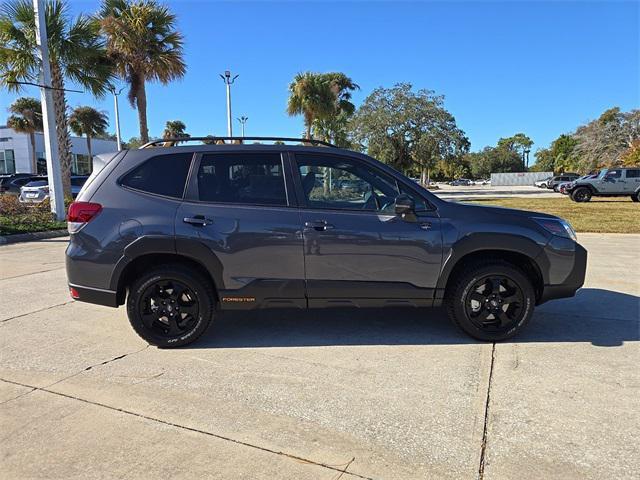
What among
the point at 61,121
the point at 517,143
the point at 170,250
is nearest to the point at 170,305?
the point at 170,250

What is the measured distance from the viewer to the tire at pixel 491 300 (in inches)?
163

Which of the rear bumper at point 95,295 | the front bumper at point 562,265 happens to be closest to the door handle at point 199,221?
the rear bumper at point 95,295

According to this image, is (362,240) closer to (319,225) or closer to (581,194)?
(319,225)

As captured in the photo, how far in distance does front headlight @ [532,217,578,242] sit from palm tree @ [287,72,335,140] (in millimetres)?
24120

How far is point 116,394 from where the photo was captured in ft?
11.0

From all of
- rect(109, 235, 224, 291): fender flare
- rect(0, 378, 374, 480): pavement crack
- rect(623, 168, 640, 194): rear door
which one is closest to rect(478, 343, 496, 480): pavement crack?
rect(0, 378, 374, 480): pavement crack

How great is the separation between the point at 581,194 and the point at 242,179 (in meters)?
24.2

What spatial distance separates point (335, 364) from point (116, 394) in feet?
5.65

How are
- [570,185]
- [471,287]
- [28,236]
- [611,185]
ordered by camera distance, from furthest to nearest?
[570,185] < [611,185] < [28,236] < [471,287]

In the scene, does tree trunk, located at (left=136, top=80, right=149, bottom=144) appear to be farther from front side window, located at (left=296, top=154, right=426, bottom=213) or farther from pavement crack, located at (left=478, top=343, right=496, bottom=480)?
pavement crack, located at (left=478, top=343, right=496, bottom=480)

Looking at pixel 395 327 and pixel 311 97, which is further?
pixel 311 97

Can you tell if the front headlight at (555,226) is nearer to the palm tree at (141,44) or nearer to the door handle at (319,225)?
the door handle at (319,225)

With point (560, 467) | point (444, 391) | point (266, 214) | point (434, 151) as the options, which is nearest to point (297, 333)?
point (266, 214)

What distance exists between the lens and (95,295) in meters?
4.18
